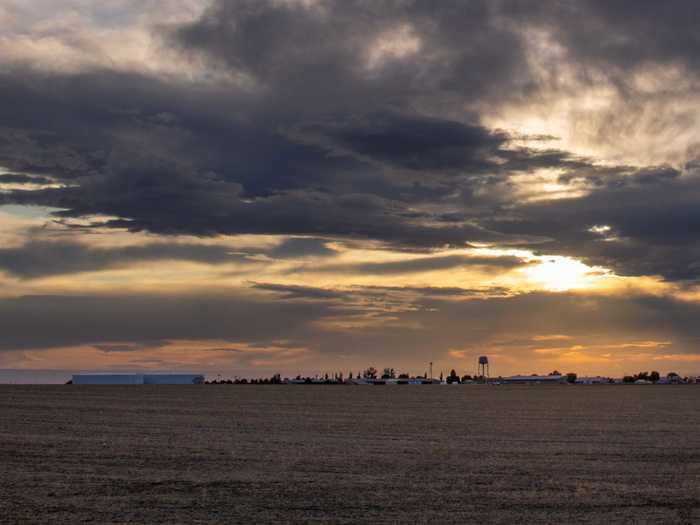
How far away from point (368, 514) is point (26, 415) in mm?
47370

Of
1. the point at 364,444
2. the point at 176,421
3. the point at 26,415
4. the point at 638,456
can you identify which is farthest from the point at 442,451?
the point at 26,415

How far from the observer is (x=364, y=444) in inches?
1521

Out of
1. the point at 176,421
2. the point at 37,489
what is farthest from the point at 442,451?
the point at 176,421

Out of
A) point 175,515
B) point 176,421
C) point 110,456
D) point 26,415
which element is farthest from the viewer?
point 26,415

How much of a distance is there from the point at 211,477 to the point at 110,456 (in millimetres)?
6935

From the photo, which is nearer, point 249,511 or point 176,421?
A: point 249,511

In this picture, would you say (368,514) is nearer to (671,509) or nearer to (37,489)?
(671,509)

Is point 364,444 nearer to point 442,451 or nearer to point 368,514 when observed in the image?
point 442,451

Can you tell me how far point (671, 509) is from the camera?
72.5ft

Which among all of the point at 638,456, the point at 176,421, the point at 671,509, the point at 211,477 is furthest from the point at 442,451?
the point at 176,421

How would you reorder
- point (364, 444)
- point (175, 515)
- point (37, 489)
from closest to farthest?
1. point (175, 515)
2. point (37, 489)
3. point (364, 444)

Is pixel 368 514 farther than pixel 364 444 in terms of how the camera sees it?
No

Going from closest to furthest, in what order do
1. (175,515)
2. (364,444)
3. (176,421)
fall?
(175,515), (364,444), (176,421)

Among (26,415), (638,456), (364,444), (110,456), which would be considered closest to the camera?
(110,456)
